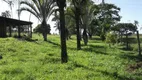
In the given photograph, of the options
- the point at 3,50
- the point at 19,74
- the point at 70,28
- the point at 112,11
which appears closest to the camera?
the point at 19,74

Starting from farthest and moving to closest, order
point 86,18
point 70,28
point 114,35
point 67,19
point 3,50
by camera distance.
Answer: point 70,28
point 67,19
point 86,18
point 114,35
point 3,50

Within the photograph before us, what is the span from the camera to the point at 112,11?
277 feet

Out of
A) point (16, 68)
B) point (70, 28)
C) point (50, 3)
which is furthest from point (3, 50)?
point (70, 28)

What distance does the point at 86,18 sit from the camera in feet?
141

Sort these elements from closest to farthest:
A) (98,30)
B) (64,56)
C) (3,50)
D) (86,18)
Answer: (64,56) → (3,50) → (86,18) → (98,30)

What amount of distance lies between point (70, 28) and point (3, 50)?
35692 millimetres

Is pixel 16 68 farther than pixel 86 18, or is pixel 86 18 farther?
pixel 86 18

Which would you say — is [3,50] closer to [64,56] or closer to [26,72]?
[64,56]

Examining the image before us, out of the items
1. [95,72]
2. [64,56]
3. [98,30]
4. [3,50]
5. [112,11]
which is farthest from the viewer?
[112,11]

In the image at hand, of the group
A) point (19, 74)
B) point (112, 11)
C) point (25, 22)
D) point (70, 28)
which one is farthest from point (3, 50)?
point (112, 11)

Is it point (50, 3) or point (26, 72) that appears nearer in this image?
point (26, 72)

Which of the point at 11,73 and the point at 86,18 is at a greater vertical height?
the point at 86,18

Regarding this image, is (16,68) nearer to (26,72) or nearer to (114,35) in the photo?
(26,72)

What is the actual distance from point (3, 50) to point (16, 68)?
27.0ft
